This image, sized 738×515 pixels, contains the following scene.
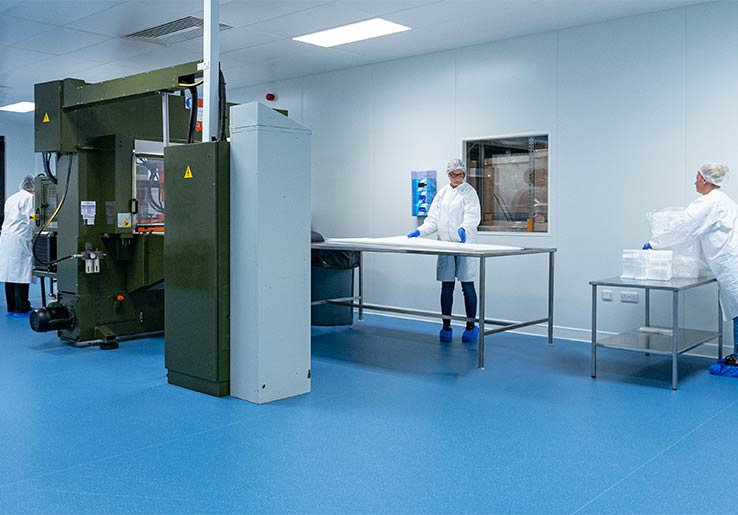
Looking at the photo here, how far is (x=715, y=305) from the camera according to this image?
16.6 feet

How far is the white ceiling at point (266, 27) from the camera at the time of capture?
513 cm

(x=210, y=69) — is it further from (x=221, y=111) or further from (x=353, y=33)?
(x=353, y=33)

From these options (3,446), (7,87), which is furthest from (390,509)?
(7,87)

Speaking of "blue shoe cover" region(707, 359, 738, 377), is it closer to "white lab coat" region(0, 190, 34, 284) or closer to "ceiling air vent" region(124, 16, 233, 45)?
"ceiling air vent" region(124, 16, 233, 45)

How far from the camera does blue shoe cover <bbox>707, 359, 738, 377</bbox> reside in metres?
4.57

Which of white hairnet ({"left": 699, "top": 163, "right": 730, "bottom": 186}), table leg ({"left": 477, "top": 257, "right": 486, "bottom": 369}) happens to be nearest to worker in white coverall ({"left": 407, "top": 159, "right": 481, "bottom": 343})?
table leg ({"left": 477, "top": 257, "right": 486, "bottom": 369})

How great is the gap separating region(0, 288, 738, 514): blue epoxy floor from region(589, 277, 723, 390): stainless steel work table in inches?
8.8

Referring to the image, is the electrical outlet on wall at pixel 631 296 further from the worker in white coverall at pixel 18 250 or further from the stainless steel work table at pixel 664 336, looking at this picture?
the worker in white coverall at pixel 18 250

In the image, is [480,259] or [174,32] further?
[174,32]

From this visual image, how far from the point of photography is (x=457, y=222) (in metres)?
5.97

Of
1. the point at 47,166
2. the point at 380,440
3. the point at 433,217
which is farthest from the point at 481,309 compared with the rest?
the point at 47,166

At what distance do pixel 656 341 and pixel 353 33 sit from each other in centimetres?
360

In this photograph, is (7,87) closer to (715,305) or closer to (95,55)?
(95,55)

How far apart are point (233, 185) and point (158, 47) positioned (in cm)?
329
